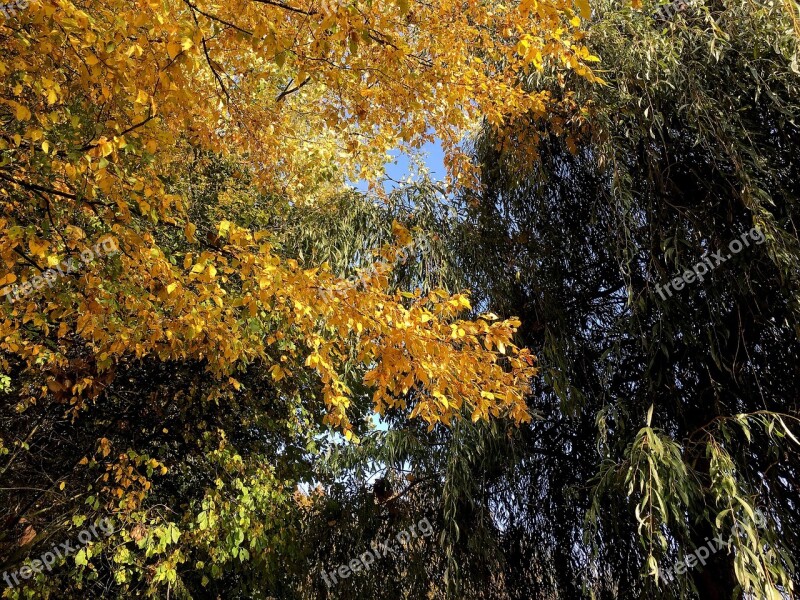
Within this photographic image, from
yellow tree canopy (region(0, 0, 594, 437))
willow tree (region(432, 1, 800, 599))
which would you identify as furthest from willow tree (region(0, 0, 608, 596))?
willow tree (region(432, 1, 800, 599))

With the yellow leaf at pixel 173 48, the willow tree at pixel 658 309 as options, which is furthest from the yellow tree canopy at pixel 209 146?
the willow tree at pixel 658 309

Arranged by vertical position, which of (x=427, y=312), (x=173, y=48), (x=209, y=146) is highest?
(x=209, y=146)

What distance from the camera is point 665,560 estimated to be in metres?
3.95

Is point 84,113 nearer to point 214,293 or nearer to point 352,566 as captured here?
point 214,293

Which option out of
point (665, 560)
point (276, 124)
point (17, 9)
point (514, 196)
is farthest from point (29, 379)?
point (665, 560)

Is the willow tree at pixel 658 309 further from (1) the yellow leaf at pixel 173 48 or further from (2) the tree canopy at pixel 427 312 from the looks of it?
(1) the yellow leaf at pixel 173 48

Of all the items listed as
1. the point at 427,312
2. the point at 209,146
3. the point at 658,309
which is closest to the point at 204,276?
the point at 427,312

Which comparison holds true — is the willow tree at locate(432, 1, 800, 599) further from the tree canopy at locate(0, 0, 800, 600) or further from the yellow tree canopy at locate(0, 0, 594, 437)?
the yellow tree canopy at locate(0, 0, 594, 437)

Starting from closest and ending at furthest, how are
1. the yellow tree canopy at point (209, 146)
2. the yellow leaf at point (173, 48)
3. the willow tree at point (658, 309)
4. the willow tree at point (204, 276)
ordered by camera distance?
the yellow leaf at point (173, 48), the yellow tree canopy at point (209, 146), the willow tree at point (204, 276), the willow tree at point (658, 309)

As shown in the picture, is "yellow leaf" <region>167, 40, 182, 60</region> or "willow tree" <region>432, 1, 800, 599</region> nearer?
"yellow leaf" <region>167, 40, 182, 60</region>

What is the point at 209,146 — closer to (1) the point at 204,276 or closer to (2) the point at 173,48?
(1) the point at 204,276

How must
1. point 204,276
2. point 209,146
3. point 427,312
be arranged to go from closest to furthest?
point 204,276, point 427,312, point 209,146

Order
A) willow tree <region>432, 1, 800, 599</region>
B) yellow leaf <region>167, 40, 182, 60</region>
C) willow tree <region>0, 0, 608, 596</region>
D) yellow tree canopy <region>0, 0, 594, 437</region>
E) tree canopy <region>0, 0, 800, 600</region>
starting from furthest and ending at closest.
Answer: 1. willow tree <region>432, 1, 800, 599</region>
2. tree canopy <region>0, 0, 800, 600</region>
3. willow tree <region>0, 0, 608, 596</region>
4. yellow tree canopy <region>0, 0, 594, 437</region>
5. yellow leaf <region>167, 40, 182, 60</region>

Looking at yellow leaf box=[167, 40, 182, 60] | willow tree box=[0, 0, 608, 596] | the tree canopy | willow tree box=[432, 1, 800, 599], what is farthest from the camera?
willow tree box=[432, 1, 800, 599]
